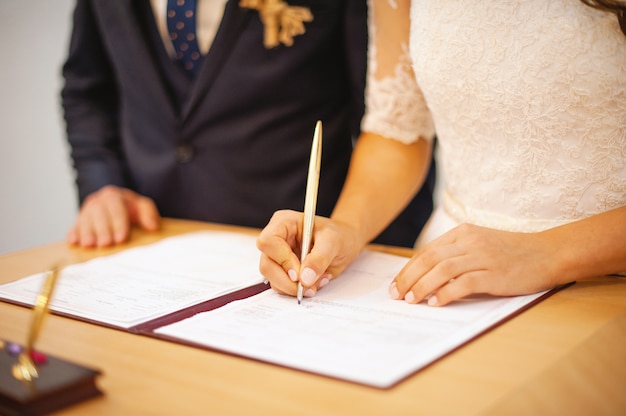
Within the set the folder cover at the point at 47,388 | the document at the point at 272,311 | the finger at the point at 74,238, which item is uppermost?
the folder cover at the point at 47,388

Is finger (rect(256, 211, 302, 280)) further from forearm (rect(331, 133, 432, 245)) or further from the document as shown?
forearm (rect(331, 133, 432, 245))

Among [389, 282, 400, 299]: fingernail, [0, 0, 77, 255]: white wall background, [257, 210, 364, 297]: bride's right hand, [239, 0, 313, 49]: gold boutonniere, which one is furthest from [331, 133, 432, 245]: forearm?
[0, 0, 77, 255]: white wall background

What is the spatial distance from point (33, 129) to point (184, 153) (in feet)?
6.18

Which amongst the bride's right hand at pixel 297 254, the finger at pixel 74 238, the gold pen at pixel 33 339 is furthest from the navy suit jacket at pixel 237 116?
the gold pen at pixel 33 339

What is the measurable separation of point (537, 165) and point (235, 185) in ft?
2.63

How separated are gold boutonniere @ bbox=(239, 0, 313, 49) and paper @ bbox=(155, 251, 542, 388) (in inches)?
30.2

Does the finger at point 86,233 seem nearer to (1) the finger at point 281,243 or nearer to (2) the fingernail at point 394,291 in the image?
(1) the finger at point 281,243

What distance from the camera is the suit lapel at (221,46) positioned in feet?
5.27

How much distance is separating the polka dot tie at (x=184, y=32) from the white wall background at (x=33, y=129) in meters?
1.74

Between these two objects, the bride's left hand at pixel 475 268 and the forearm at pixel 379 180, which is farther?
the forearm at pixel 379 180

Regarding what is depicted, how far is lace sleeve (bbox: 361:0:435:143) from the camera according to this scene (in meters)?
1.33

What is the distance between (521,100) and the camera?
3.74 ft

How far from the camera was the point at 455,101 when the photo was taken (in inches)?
48.1

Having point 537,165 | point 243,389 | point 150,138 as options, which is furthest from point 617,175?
point 150,138
